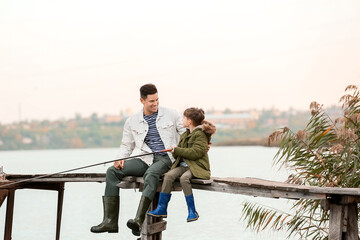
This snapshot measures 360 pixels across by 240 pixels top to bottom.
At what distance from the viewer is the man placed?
23.5 feet

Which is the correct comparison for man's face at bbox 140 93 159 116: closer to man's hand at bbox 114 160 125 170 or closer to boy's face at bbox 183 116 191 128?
boy's face at bbox 183 116 191 128

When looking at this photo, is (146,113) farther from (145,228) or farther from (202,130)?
(145,228)

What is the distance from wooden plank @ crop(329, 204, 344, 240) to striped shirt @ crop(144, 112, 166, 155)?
207 cm

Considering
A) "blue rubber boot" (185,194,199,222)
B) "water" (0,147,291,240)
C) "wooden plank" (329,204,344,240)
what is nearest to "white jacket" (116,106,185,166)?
"blue rubber boot" (185,194,199,222)

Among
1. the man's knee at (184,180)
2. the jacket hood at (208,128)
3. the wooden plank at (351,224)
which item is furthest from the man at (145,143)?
the wooden plank at (351,224)

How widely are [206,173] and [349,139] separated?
1928 millimetres

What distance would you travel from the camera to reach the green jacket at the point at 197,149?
22.0 feet

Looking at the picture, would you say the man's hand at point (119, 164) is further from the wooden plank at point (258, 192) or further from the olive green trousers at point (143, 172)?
the wooden plank at point (258, 192)

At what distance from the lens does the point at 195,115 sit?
6.80 m

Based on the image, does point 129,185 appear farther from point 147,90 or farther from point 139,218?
point 147,90

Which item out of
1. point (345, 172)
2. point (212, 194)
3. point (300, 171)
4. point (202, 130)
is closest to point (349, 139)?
point (345, 172)

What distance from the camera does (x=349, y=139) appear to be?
7.62 meters

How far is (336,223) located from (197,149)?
5.26 feet

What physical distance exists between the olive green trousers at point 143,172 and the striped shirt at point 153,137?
106 mm
